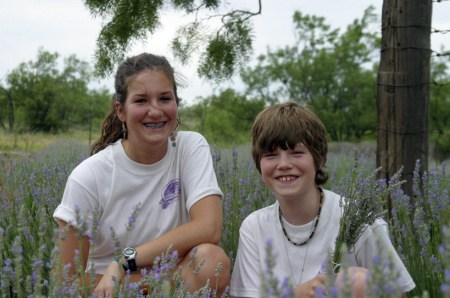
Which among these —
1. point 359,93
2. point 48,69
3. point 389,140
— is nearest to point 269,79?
point 359,93

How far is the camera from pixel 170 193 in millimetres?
2535

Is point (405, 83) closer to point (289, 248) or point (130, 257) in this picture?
point (289, 248)

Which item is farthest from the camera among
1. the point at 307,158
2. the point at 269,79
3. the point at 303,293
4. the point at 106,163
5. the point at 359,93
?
the point at 269,79

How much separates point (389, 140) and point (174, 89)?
1936 millimetres

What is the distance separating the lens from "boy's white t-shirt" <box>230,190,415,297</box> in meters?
2.08

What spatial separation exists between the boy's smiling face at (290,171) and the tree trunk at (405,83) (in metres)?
1.74

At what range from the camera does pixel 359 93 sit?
18.1 meters

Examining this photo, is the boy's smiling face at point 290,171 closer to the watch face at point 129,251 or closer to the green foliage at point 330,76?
the watch face at point 129,251

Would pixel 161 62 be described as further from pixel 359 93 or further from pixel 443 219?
pixel 359 93

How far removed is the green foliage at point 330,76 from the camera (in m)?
17.5

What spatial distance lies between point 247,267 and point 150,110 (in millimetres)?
931

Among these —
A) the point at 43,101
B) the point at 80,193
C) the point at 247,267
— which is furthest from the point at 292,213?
the point at 43,101

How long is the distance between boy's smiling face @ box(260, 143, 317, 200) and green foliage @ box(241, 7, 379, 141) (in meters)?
14.9

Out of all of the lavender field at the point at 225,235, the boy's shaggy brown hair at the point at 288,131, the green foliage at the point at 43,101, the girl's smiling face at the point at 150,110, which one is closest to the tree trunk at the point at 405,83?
the lavender field at the point at 225,235
